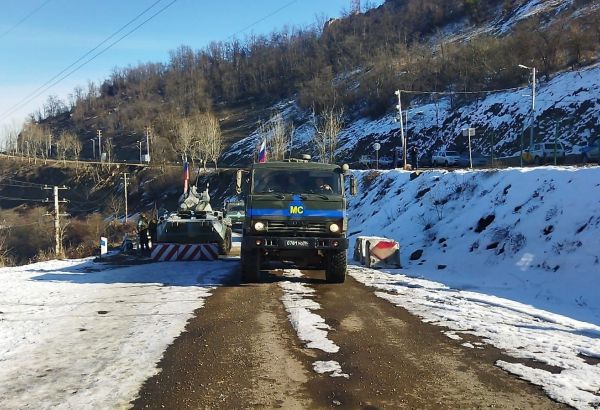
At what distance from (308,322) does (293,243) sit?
11.4 feet

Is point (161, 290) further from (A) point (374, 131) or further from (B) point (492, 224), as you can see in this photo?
(A) point (374, 131)

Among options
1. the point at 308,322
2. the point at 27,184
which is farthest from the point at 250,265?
the point at 27,184

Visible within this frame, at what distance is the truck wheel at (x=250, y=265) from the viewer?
11883 mm

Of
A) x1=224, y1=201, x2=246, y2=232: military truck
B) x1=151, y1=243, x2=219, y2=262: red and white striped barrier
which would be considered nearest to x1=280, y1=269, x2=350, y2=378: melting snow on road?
x1=151, y1=243, x2=219, y2=262: red and white striped barrier

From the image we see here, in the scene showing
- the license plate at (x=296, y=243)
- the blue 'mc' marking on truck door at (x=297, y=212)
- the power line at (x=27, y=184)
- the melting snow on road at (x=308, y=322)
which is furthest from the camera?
the power line at (x=27, y=184)

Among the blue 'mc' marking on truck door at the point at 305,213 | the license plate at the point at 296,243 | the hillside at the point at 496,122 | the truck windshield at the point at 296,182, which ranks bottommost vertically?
the license plate at the point at 296,243

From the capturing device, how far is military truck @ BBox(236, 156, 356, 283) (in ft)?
37.7

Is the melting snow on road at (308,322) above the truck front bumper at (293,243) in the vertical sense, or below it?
below

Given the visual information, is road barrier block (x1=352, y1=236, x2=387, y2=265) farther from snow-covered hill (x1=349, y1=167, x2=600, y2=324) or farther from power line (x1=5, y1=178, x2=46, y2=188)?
power line (x1=5, y1=178, x2=46, y2=188)

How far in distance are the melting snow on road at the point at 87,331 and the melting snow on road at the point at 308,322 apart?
5.37 feet

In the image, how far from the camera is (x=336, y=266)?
39.7ft

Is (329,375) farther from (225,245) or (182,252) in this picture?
(225,245)

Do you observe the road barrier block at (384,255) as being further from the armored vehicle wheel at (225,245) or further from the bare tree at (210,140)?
the bare tree at (210,140)

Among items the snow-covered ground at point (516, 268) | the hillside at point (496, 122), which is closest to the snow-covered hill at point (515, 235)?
the snow-covered ground at point (516, 268)
